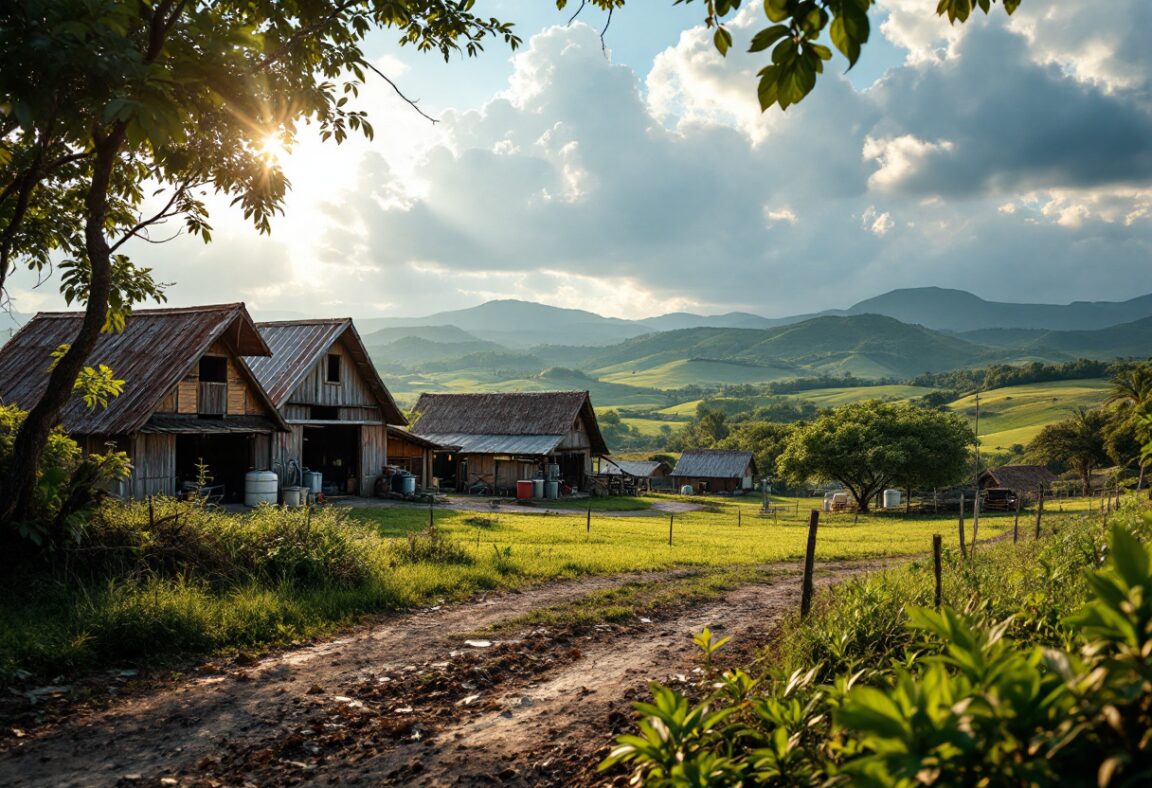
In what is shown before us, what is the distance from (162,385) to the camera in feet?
75.2

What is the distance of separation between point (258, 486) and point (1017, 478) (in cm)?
6269

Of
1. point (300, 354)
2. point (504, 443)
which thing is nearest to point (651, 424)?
point (504, 443)

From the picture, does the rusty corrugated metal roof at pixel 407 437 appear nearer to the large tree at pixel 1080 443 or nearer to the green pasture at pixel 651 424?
Result: the large tree at pixel 1080 443

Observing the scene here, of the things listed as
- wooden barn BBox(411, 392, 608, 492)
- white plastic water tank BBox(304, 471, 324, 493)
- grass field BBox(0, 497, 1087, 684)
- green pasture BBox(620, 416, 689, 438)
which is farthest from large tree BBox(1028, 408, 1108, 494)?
green pasture BBox(620, 416, 689, 438)

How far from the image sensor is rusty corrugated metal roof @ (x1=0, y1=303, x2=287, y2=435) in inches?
879

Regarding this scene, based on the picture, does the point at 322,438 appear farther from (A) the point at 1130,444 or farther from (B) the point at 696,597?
(A) the point at 1130,444

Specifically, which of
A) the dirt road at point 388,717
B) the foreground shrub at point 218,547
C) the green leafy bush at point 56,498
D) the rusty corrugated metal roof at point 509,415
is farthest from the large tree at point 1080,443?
the green leafy bush at point 56,498

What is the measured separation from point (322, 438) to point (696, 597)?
→ 2918 cm

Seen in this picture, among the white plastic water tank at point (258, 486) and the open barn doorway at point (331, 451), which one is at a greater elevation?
the open barn doorway at point (331, 451)

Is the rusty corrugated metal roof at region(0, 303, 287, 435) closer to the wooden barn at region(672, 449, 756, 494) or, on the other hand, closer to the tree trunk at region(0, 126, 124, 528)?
the tree trunk at region(0, 126, 124, 528)

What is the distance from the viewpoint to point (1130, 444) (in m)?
61.8

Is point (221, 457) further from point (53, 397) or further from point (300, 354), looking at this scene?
point (53, 397)

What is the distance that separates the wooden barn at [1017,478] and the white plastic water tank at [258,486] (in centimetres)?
5855

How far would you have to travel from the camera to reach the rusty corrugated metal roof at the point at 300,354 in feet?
99.6
